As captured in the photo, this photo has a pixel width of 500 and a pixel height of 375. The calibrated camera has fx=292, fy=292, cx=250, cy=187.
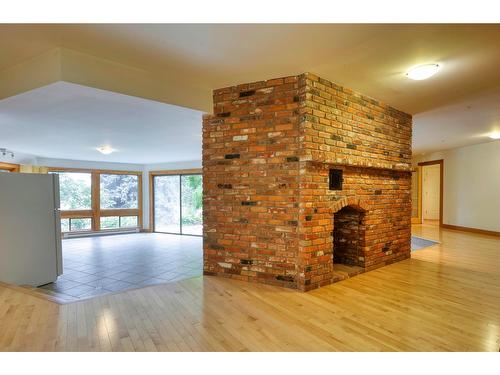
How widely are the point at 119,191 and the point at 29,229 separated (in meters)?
5.66

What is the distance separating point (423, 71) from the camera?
291cm

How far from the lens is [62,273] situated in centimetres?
492

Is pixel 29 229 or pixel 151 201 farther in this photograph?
pixel 151 201

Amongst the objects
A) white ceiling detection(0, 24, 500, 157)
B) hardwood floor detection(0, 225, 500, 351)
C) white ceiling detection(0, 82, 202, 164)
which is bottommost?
hardwood floor detection(0, 225, 500, 351)

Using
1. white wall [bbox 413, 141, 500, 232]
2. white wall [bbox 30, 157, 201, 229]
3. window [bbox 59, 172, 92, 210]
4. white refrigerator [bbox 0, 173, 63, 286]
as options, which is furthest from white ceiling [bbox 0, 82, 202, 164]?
white wall [bbox 413, 141, 500, 232]

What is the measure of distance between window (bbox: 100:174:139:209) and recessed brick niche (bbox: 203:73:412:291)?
7138 millimetres

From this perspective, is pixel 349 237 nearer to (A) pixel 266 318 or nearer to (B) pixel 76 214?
(A) pixel 266 318

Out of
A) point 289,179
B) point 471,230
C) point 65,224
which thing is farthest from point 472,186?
point 65,224

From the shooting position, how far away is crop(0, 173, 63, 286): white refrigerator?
4180 millimetres

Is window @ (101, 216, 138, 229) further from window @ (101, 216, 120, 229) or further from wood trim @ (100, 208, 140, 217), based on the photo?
wood trim @ (100, 208, 140, 217)

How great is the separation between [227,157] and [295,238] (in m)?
1.27

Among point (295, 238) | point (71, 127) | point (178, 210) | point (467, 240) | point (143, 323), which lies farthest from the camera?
point (178, 210)
